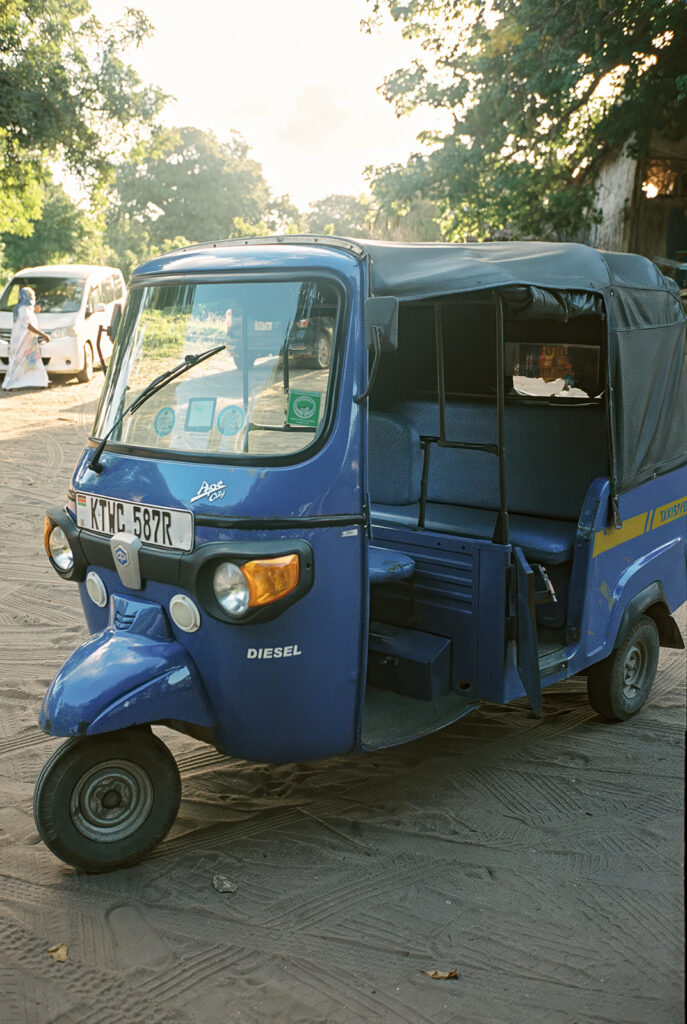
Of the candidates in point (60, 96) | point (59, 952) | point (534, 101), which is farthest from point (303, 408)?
point (60, 96)

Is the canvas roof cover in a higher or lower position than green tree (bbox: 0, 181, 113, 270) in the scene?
lower

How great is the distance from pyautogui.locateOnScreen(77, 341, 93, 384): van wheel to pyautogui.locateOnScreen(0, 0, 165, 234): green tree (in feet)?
14.2

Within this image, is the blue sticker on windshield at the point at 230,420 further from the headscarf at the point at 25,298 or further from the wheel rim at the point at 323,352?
the headscarf at the point at 25,298

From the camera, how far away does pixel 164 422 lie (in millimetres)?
4012

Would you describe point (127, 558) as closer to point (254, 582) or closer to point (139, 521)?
point (139, 521)

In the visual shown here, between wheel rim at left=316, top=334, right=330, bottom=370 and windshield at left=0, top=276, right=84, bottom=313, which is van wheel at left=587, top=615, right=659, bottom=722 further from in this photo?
windshield at left=0, top=276, right=84, bottom=313

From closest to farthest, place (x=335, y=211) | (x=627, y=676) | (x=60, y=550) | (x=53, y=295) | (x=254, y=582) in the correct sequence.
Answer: (x=254, y=582), (x=60, y=550), (x=627, y=676), (x=53, y=295), (x=335, y=211)

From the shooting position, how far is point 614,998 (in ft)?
10.2

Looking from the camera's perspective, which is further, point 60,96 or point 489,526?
point 60,96

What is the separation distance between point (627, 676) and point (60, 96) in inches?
714

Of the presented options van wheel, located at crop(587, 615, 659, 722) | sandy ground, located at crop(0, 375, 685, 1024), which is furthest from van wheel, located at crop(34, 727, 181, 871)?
van wheel, located at crop(587, 615, 659, 722)

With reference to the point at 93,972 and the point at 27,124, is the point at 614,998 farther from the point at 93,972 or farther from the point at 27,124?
the point at 27,124

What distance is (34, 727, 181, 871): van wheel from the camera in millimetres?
3607

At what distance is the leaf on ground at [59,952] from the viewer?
323cm
